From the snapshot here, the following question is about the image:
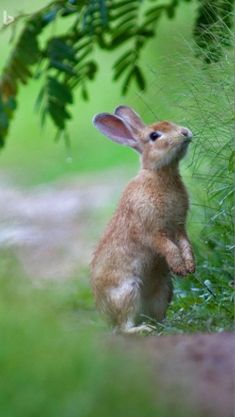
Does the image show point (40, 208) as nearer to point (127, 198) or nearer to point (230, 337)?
point (127, 198)

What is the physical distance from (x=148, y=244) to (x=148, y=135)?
2.14 ft

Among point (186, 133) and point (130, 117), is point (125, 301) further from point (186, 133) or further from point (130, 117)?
point (130, 117)

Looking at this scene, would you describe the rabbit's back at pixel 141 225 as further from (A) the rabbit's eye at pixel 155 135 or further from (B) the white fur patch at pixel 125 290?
(A) the rabbit's eye at pixel 155 135

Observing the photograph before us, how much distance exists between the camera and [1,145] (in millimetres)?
7934

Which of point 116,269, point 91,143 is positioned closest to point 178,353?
point 116,269

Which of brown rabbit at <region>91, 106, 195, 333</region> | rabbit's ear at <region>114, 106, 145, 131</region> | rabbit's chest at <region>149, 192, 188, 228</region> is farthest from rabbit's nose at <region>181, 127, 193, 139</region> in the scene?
rabbit's ear at <region>114, 106, 145, 131</region>

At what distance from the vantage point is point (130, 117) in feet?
24.4

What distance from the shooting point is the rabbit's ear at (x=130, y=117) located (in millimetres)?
7395

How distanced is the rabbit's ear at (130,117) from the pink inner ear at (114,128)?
38 millimetres

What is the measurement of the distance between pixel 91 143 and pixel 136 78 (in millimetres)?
5018

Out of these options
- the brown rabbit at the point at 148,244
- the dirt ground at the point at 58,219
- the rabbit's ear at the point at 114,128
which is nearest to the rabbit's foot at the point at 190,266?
the brown rabbit at the point at 148,244

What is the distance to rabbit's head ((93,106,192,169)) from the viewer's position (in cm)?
695

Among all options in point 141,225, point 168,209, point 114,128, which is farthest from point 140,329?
point 114,128

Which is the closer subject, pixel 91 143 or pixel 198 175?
pixel 198 175
